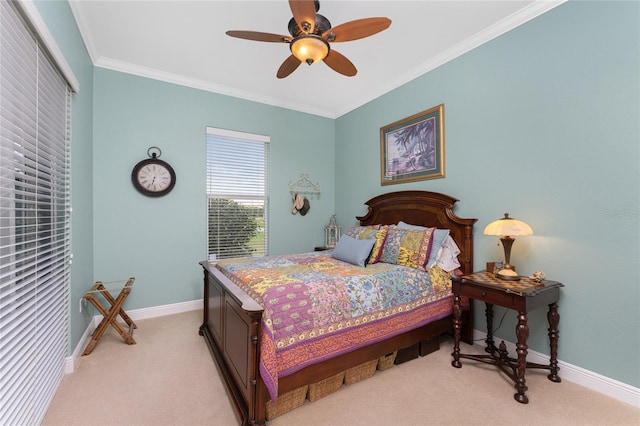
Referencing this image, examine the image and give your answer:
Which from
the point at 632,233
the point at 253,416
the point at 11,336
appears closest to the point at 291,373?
the point at 253,416

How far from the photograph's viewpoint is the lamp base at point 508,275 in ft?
7.00

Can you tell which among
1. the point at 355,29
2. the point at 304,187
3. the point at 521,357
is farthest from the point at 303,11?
the point at 304,187

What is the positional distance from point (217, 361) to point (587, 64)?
361 centimetres

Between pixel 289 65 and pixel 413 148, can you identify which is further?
pixel 413 148

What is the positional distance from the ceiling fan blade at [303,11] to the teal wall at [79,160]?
1601 millimetres

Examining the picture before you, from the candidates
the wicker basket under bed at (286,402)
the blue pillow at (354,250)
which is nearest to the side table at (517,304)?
the blue pillow at (354,250)

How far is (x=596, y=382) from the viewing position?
6.42 feet

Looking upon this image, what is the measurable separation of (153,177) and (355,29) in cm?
276

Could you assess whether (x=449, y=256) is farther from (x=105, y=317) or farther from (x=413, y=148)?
(x=105, y=317)

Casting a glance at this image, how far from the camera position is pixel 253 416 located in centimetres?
154

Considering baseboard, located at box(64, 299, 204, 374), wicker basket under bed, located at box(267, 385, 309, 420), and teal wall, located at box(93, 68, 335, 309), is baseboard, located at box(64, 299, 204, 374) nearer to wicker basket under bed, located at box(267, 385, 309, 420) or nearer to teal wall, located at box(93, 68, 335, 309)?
teal wall, located at box(93, 68, 335, 309)

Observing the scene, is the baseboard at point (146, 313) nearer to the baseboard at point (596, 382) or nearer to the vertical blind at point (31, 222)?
the vertical blind at point (31, 222)

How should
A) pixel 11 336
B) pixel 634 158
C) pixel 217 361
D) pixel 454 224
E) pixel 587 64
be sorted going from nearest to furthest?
pixel 11 336 < pixel 634 158 < pixel 587 64 < pixel 217 361 < pixel 454 224

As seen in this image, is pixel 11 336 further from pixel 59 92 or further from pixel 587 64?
pixel 587 64
